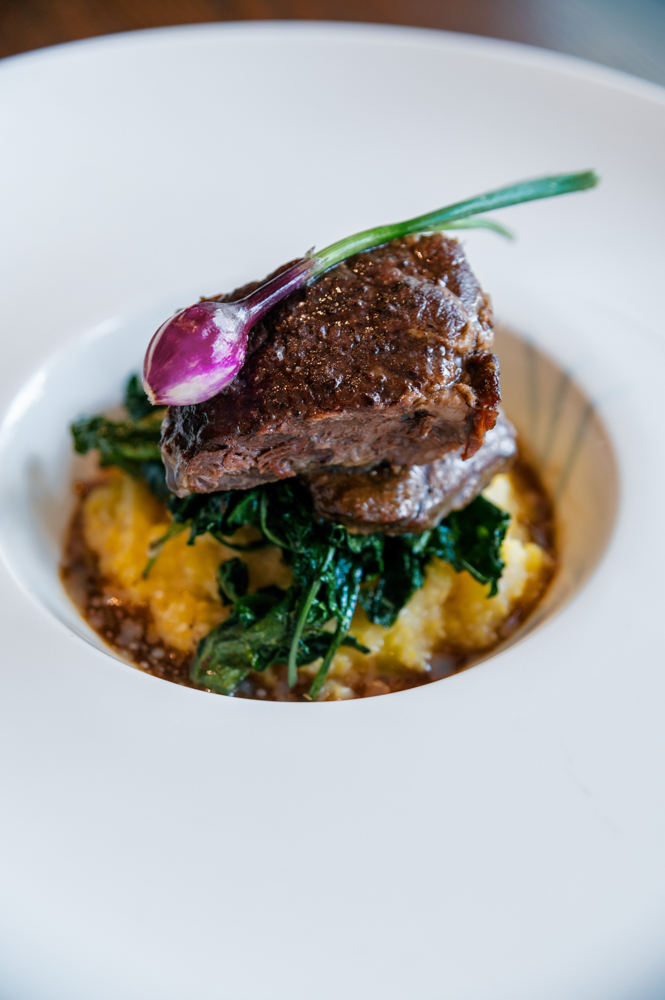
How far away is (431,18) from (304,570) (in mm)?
3986

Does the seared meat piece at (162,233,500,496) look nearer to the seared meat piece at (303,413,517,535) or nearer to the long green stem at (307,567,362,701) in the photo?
the seared meat piece at (303,413,517,535)

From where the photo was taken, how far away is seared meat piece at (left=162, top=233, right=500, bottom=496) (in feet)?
7.06

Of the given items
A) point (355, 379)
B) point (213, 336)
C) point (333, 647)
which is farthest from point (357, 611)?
point (213, 336)

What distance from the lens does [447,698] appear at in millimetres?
2270

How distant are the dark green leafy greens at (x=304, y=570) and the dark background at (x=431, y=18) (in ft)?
10.9

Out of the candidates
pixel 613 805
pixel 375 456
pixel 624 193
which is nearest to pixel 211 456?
pixel 375 456

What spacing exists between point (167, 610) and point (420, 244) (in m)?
1.63

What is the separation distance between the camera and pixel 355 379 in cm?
216

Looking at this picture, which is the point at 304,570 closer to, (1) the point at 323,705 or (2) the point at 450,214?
(1) the point at 323,705

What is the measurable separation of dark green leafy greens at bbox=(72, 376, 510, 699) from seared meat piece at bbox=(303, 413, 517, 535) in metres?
0.14

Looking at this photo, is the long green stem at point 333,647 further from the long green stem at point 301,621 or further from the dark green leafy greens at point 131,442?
the dark green leafy greens at point 131,442

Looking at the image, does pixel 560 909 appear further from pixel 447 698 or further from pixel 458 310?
pixel 458 310

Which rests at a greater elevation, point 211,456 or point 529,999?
point 211,456

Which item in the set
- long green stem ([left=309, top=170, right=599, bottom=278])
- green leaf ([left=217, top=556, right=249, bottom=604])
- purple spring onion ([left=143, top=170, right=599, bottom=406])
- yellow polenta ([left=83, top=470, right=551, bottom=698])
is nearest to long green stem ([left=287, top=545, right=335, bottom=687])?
yellow polenta ([left=83, top=470, right=551, bottom=698])
